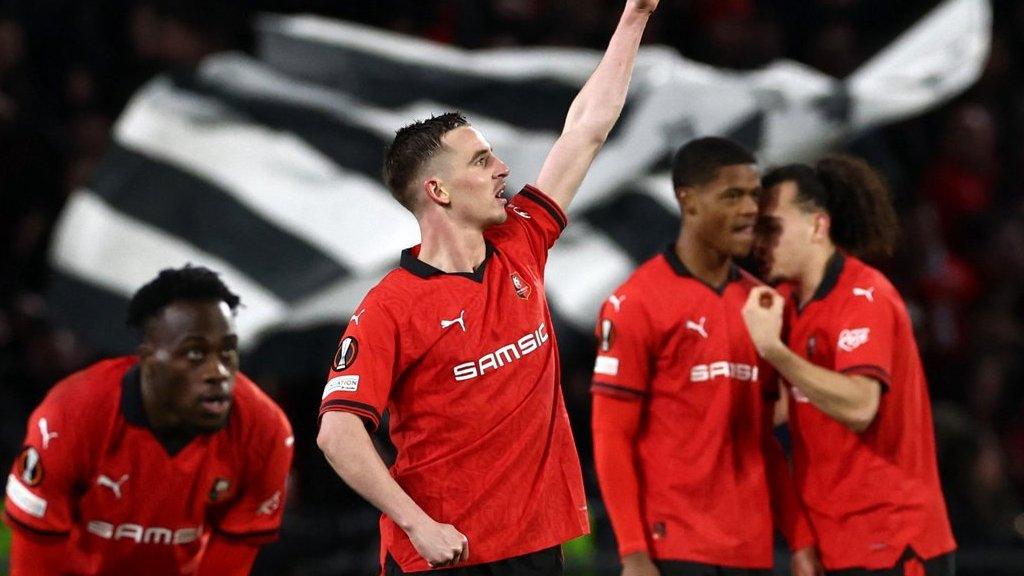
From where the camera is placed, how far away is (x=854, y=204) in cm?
448

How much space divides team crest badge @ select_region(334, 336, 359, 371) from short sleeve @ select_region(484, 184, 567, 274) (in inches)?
20.1

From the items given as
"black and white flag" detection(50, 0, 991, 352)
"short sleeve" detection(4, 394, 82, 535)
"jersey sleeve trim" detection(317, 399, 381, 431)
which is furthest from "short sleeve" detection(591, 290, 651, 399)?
"black and white flag" detection(50, 0, 991, 352)

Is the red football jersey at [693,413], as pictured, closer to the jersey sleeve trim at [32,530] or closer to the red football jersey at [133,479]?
the red football jersey at [133,479]

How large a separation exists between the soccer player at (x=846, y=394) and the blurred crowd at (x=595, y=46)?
2346 mm

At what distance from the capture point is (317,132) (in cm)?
807

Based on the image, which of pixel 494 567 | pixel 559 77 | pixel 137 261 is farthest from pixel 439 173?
pixel 559 77

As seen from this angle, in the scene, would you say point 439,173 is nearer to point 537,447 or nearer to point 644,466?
point 537,447

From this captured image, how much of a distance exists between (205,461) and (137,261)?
3197 mm

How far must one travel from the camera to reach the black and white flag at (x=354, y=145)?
7414 mm

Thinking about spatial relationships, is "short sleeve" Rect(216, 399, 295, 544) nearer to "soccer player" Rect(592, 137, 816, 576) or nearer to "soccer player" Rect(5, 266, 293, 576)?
"soccer player" Rect(5, 266, 293, 576)

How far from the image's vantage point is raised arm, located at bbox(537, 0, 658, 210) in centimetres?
395

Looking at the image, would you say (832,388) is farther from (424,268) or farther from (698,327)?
(424,268)

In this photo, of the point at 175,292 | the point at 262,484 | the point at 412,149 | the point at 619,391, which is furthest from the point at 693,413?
the point at 175,292

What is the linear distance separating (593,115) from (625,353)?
0.70 m
